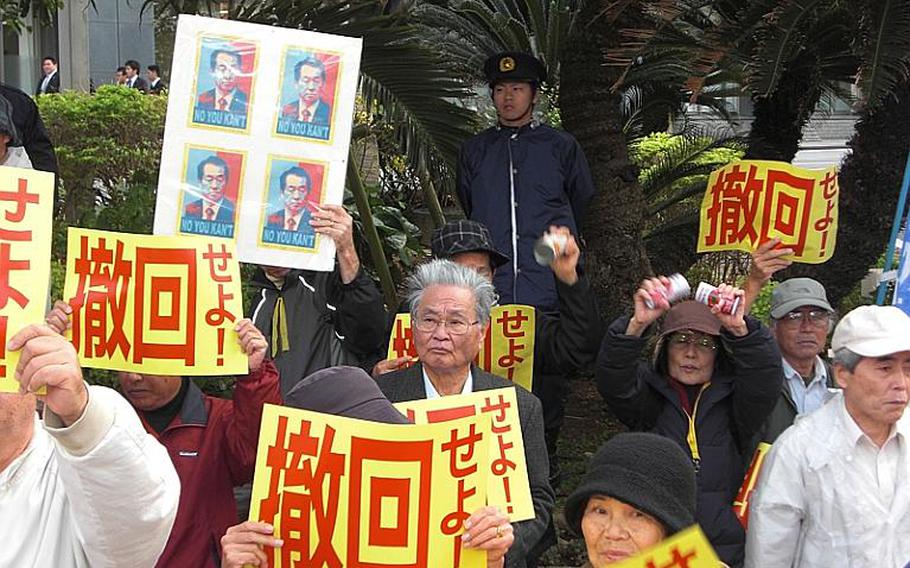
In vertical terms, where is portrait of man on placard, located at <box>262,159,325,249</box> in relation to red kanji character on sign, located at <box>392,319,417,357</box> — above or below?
above

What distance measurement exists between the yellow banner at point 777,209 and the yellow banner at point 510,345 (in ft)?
2.53

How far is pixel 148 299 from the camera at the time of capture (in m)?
3.92

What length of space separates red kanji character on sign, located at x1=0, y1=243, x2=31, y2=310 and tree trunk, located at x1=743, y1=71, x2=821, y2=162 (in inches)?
236

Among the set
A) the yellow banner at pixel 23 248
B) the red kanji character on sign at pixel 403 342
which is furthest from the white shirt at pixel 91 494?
the red kanji character on sign at pixel 403 342

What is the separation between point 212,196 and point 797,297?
7.05 feet

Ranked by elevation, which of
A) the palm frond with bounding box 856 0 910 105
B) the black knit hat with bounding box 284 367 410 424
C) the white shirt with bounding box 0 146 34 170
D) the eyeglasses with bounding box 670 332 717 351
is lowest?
the black knit hat with bounding box 284 367 410 424

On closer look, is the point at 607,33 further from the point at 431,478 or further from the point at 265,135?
the point at 431,478

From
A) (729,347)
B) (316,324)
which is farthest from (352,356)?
(729,347)

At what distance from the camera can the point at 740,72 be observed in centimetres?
721

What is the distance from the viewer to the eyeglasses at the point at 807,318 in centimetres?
482

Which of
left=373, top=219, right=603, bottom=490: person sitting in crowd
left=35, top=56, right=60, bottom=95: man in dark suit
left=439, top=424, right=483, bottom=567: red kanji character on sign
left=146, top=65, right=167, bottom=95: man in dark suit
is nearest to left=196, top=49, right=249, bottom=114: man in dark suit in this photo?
left=373, top=219, right=603, bottom=490: person sitting in crowd

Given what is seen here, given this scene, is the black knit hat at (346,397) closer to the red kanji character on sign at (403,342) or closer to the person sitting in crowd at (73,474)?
the person sitting in crowd at (73,474)

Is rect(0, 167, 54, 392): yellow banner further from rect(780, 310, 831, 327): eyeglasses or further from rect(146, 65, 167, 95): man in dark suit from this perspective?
rect(146, 65, 167, 95): man in dark suit

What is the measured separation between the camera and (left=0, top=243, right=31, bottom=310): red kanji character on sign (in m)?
2.96
